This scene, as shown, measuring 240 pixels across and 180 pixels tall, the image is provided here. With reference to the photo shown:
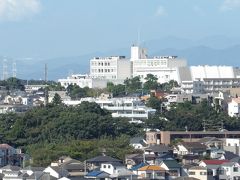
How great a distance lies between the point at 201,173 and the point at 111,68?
43.2 meters

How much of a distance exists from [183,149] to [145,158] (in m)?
3.99

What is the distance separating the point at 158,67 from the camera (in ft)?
247

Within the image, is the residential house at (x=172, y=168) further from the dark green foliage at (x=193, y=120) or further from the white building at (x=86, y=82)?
the white building at (x=86, y=82)

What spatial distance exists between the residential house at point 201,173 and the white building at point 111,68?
1633 inches

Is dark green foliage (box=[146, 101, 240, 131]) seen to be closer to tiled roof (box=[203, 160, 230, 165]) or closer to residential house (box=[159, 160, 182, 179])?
tiled roof (box=[203, 160, 230, 165])

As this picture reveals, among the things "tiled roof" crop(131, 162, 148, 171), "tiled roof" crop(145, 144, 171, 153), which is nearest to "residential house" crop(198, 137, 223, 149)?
"tiled roof" crop(145, 144, 171, 153)

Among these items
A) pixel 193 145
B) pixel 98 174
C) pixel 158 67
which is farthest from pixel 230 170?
pixel 158 67

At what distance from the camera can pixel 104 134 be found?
44969 mm

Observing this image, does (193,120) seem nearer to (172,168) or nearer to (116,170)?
(172,168)

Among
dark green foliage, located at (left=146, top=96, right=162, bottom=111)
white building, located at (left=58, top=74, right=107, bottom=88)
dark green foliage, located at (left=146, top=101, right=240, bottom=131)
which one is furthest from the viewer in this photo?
white building, located at (left=58, top=74, right=107, bottom=88)

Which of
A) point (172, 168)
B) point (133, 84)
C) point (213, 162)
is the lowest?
point (172, 168)

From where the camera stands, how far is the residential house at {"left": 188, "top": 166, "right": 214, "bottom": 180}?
114ft

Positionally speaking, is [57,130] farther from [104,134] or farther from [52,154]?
[52,154]

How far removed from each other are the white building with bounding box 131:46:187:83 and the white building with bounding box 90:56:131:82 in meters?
0.60
